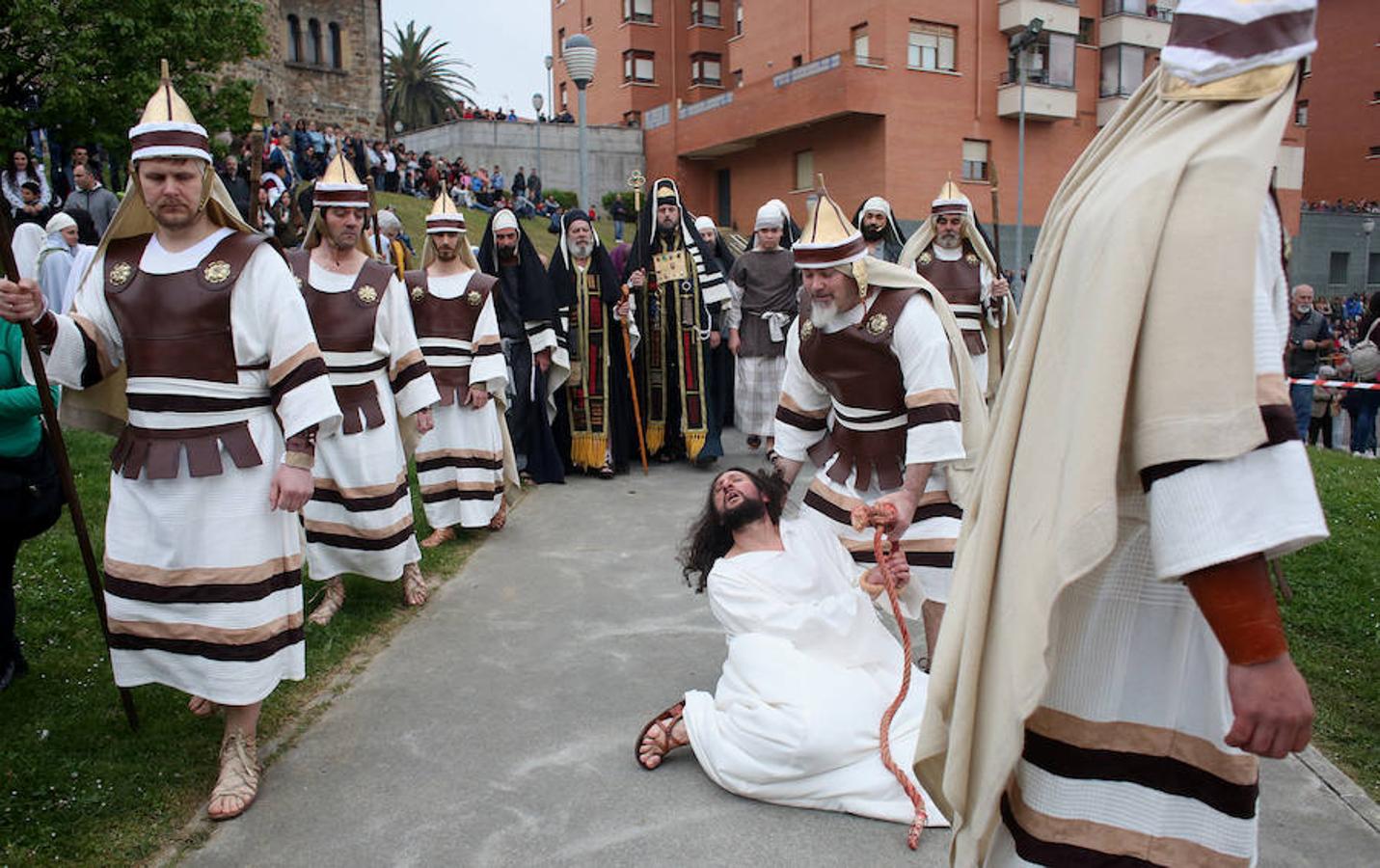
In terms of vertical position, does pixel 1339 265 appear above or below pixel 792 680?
above

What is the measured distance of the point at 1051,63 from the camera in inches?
1326

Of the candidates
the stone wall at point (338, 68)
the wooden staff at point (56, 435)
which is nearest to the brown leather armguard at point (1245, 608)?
the wooden staff at point (56, 435)

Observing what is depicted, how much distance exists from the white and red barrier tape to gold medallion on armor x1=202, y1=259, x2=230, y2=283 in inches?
429

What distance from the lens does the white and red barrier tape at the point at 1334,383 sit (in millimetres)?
10812

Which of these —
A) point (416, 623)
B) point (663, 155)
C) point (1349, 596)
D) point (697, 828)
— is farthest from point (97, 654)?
point (663, 155)

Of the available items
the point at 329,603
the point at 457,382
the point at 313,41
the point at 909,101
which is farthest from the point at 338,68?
the point at 329,603

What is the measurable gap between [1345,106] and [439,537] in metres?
44.2

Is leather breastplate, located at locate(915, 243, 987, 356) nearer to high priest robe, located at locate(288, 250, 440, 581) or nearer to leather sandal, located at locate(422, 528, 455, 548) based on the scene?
leather sandal, located at locate(422, 528, 455, 548)

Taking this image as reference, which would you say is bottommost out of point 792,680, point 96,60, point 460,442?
point 792,680

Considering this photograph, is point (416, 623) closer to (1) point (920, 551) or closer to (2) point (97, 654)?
(2) point (97, 654)

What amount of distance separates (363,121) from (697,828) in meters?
47.0

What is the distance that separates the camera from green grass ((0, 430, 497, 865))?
330cm

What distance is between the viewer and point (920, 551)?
14.0 ft

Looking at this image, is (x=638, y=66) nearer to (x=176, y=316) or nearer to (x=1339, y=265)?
(x=1339, y=265)
